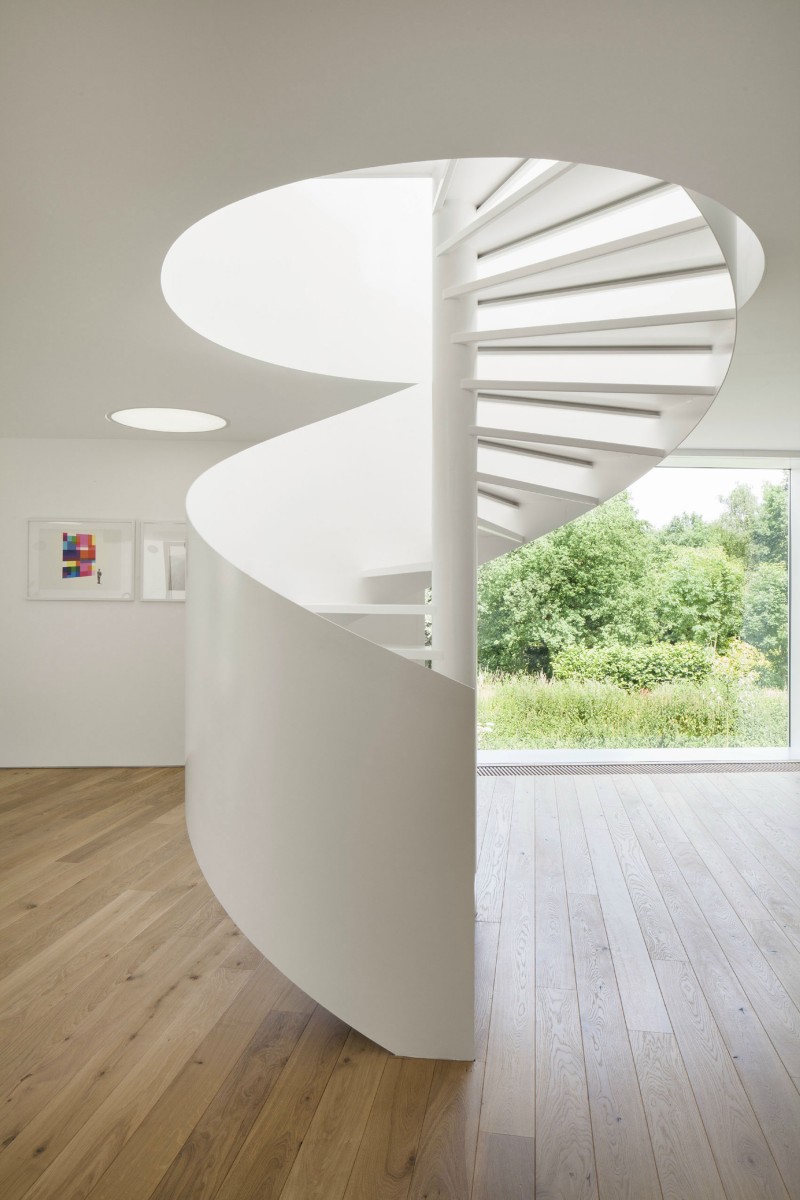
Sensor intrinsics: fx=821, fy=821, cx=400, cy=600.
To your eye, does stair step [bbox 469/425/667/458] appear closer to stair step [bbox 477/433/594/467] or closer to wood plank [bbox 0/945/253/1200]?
stair step [bbox 477/433/594/467]

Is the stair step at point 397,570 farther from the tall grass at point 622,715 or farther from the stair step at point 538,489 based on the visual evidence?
the tall grass at point 622,715

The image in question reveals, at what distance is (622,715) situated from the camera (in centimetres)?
764

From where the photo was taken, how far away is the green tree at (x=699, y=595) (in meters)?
7.45

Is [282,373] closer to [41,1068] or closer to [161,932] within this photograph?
[161,932]

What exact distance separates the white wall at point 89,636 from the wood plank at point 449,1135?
4.64 meters

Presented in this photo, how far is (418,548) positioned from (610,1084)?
2.84 metres

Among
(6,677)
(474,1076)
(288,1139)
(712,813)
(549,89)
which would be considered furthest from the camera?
(6,677)

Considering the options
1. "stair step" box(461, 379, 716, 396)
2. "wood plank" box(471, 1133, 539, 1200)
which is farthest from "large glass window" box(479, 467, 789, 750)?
"wood plank" box(471, 1133, 539, 1200)

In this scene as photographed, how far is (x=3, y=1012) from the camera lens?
2758mm

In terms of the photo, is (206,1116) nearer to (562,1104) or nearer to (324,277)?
(562,1104)

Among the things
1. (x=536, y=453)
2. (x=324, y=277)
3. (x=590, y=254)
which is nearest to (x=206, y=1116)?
(x=590, y=254)

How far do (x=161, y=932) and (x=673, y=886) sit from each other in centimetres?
237

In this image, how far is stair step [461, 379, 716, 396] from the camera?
10.7ft

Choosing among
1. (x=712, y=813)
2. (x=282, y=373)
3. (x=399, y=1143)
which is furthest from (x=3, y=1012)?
(x=712, y=813)
